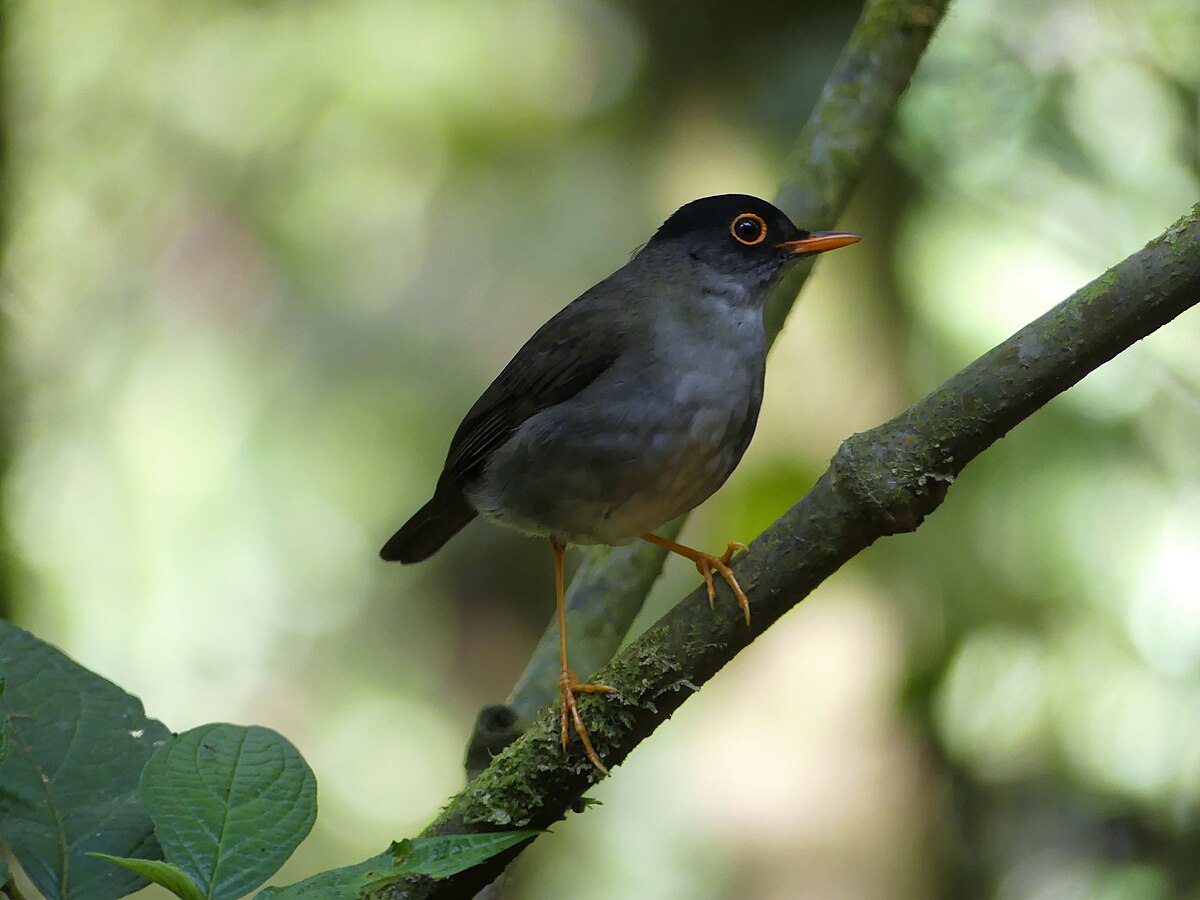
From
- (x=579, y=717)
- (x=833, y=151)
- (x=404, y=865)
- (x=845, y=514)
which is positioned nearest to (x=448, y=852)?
(x=404, y=865)

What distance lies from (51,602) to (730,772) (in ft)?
12.4

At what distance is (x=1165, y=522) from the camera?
541cm

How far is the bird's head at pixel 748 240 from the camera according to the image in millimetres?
3689

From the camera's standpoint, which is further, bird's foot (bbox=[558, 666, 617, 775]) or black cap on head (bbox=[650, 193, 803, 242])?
black cap on head (bbox=[650, 193, 803, 242])

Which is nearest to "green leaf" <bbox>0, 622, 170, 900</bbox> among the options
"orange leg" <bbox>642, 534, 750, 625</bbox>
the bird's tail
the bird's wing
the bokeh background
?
"orange leg" <bbox>642, 534, 750, 625</bbox>

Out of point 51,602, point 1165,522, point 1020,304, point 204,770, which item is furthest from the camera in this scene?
point 51,602

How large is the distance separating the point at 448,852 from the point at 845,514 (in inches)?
38.1

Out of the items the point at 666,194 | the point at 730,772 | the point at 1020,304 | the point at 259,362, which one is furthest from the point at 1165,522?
the point at 259,362

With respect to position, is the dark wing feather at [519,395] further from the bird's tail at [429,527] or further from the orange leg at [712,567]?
the orange leg at [712,567]

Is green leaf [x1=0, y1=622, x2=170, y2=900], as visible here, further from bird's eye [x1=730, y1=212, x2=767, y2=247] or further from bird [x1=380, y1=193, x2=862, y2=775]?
bird's eye [x1=730, y1=212, x2=767, y2=247]

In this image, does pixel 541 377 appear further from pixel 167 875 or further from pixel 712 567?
pixel 167 875

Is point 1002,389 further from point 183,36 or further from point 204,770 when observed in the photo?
point 183,36

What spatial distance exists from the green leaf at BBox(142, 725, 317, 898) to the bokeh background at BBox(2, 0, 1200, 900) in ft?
14.2

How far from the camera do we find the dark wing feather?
3.54 m
